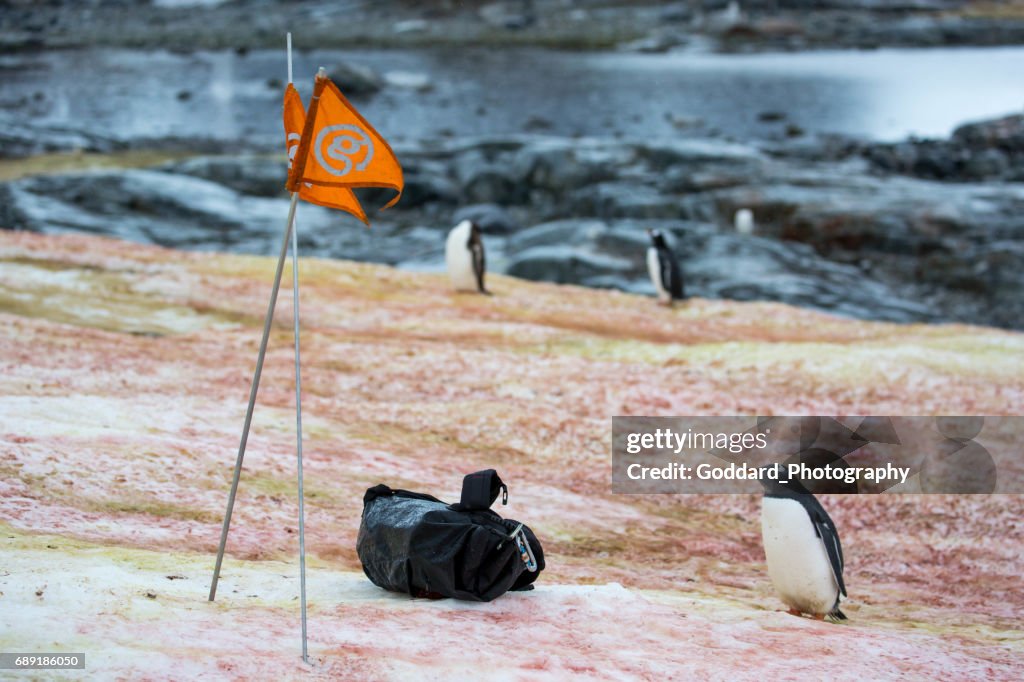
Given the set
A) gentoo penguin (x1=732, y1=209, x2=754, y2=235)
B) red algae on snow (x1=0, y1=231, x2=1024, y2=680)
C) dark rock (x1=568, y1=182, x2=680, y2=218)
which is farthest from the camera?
dark rock (x1=568, y1=182, x2=680, y2=218)

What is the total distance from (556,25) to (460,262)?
65220 millimetres

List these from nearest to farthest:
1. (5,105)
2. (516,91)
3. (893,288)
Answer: (893,288) → (5,105) → (516,91)

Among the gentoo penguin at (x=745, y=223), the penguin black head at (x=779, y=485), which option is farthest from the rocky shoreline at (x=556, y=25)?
the penguin black head at (x=779, y=485)

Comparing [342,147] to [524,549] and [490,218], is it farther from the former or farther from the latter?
[490,218]

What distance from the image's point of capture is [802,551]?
7.90 meters

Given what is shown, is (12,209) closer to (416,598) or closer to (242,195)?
(242,195)

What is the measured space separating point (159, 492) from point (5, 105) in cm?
5254

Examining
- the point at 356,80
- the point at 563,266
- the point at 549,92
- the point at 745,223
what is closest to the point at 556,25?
the point at 549,92

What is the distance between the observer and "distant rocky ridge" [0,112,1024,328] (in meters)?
26.1

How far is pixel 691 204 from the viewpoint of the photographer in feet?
105

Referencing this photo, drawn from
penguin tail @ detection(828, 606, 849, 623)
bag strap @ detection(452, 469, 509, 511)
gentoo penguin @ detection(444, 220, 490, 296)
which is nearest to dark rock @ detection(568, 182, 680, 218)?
gentoo penguin @ detection(444, 220, 490, 296)

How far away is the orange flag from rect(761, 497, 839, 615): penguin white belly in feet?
12.1

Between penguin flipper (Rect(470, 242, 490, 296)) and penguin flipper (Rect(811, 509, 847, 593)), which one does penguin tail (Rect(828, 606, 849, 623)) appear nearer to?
penguin flipper (Rect(811, 509, 847, 593))

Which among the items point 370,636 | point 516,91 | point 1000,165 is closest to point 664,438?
point 370,636
